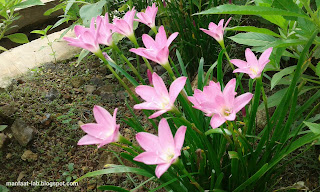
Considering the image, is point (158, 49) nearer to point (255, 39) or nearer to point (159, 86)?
point (159, 86)

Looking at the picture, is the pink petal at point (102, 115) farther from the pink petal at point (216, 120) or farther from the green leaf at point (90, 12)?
the green leaf at point (90, 12)

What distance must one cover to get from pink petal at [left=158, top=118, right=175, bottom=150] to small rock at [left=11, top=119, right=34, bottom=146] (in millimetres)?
1059

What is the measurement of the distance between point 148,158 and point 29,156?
1034 mm

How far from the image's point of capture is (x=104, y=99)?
1.70m

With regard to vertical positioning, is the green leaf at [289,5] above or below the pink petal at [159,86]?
above

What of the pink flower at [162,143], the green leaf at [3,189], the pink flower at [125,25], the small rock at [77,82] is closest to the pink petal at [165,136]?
the pink flower at [162,143]

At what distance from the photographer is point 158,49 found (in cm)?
78

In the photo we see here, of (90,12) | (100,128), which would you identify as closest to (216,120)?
(100,128)

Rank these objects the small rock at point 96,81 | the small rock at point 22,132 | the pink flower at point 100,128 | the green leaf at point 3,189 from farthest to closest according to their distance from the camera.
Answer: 1. the small rock at point 96,81
2. the small rock at point 22,132
3. the green leaf at point 3,189
4. the pink flower at point 100,128

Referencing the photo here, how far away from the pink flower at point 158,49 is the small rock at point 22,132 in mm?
959

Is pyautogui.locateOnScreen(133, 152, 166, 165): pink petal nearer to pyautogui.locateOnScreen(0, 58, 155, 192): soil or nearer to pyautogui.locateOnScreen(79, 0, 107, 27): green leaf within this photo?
pyautogui.locateOnScreen(0, 58, 155, 192): soil

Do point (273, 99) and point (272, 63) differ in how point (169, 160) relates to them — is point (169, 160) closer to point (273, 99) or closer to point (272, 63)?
point (272, 63)

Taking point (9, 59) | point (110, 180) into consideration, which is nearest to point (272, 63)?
point (110, 180)

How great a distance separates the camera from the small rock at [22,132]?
149 cm
